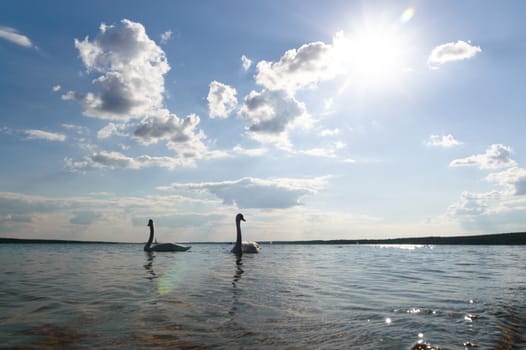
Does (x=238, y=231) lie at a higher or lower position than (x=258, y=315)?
higher

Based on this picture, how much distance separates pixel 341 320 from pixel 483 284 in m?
9.44

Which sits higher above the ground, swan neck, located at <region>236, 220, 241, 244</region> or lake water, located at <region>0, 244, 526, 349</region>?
swan neck, located at <region>236, 220, 241, 244</region>

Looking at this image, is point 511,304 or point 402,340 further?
point 511,304

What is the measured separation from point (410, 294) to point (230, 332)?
24.2 ft

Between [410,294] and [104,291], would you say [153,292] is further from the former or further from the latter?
[410,294]

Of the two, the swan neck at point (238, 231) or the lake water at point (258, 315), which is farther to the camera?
the swan neck at point (238, 231)

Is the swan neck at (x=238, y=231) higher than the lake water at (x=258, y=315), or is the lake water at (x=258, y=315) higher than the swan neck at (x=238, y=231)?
the swan neck at (x=238, y=231)

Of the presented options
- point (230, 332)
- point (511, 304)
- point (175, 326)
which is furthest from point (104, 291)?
point (511, 304)

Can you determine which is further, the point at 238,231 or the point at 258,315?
the point at 238,231

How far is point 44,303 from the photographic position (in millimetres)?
9656

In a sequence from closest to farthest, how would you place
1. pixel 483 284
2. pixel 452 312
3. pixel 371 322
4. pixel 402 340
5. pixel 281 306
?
pixel 402 340, pixel 371 322, pixel 452 312, pixel 281 306, pixel 483 284

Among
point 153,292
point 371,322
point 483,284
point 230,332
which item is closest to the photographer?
point 230,332

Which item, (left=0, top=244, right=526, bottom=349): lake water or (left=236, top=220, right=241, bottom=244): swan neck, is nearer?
(left=0, top=244, right=526, bottom=349): lake water

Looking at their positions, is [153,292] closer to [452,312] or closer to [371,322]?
[371,322]
